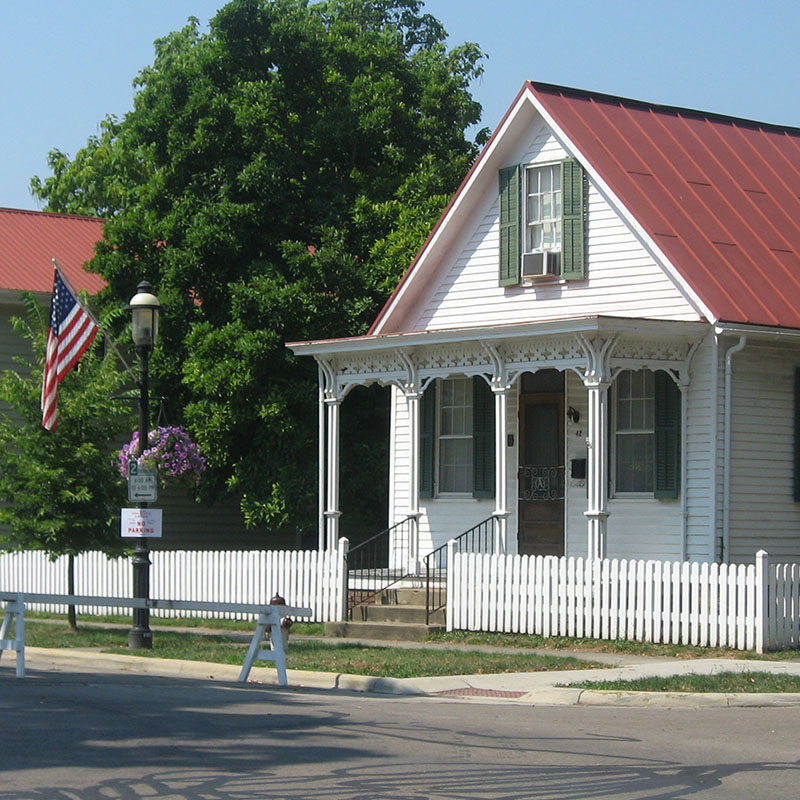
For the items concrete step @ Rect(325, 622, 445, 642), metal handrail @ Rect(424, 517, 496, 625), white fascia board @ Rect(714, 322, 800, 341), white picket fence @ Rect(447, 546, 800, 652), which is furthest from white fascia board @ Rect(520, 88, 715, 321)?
concrete step @ Rect(325, 622, 445, 642)

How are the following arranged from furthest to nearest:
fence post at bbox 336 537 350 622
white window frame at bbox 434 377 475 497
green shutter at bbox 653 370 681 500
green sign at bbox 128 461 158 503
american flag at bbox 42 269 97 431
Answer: white window frame at bbox 434 377 475 497 → fence post at bbox 336 537 350 622 → american flag at bbox 42 269 97 431 → green shutter at bbox 653 370 681 500 → green sign at bbox 128 461 158 503

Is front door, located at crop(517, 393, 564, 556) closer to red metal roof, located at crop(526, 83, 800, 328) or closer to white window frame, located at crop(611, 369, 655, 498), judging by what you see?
white window frame, located at crop(611, 369, 655, 498)

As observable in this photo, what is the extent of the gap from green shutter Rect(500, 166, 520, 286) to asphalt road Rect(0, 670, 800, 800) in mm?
9681

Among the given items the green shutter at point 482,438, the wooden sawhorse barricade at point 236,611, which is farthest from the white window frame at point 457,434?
the wooden sawhorse barricade at point 236,611

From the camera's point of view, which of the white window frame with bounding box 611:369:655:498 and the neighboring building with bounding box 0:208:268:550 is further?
the neighboring building with bounding box 0:208:268:550

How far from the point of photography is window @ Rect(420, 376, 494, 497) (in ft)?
75.8

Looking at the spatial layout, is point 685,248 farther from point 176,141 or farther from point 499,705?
point 176,141

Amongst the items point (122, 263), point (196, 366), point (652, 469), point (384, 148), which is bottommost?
point (652, 469)

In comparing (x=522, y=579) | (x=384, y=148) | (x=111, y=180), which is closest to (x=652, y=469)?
(x=522, y=579)

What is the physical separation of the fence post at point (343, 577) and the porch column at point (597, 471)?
384 cm

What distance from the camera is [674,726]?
12.1 metres

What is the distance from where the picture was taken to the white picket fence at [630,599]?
56.9 ft

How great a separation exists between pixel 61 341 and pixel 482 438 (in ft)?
21.5

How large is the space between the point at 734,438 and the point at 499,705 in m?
7.71
